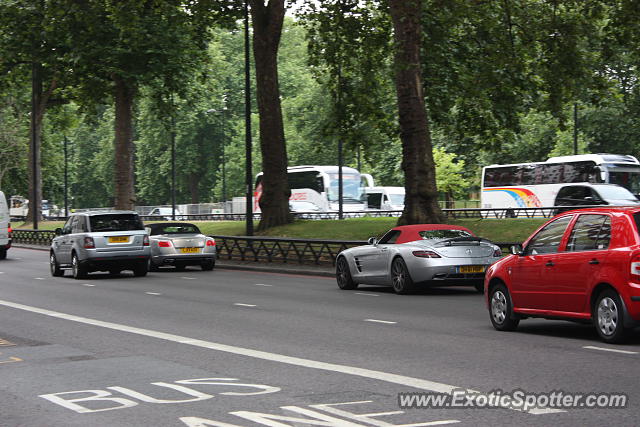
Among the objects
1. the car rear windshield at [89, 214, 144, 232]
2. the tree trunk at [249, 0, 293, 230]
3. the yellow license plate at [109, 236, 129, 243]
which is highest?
the tree trunk at [249, 0, 293, 230]

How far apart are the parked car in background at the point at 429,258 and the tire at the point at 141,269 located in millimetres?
8310

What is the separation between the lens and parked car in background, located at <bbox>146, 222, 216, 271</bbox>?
94.2ft

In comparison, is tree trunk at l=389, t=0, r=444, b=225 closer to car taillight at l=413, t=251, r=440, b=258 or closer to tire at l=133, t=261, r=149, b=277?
tire at l=133, t=261, r=149, b=277

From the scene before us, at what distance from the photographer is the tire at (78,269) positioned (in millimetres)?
25938

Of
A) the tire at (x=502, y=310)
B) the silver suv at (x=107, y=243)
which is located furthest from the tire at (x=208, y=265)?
the tire at (x=502, y=310)

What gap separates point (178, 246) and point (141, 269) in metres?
2.11

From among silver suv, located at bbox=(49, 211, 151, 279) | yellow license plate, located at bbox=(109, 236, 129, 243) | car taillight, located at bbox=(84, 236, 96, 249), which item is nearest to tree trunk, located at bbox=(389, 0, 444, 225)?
silver suv, located at bbox=(49, 211, 151, 279)

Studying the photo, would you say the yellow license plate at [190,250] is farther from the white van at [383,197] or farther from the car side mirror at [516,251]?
the white van at [383,197]

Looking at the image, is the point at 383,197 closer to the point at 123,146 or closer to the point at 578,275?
the point at 123,146

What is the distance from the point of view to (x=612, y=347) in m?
10.7

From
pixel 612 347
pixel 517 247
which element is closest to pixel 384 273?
pixel 517 247

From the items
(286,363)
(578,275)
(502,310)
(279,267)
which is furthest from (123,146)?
(286,363)

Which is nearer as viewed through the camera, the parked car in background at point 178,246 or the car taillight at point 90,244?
the car taillight at point 90,244

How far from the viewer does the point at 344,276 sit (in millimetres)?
21250
